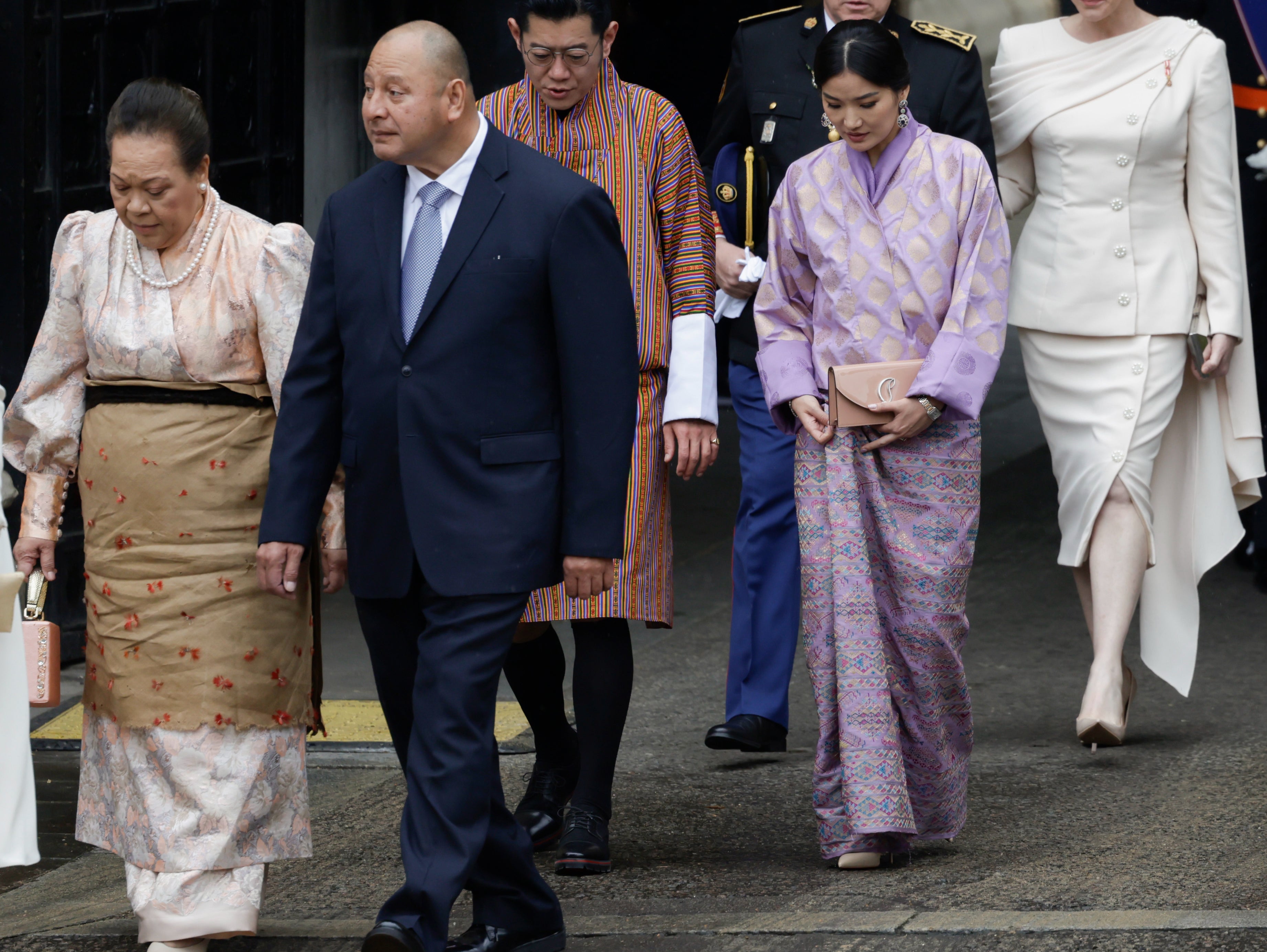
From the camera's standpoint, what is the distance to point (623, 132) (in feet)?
15.0

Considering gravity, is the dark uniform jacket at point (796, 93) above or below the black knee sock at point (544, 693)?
above

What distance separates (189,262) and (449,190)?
551 millimetres

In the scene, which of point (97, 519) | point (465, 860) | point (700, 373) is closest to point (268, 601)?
point (97, 519)

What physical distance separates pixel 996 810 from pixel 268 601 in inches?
69.5

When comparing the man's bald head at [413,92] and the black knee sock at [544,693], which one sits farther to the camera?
the black knee sock at [544,693]

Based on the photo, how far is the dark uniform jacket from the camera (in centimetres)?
475

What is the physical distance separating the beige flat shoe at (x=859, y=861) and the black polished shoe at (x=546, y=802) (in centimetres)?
62

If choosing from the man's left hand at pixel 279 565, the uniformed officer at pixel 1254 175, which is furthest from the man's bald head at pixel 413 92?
the uniformed officer at pixel 1254 175

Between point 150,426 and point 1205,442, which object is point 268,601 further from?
point 1205,442

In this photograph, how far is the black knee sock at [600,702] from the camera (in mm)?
4371

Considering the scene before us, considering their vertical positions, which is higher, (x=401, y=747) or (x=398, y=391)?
(x=398, y=391)

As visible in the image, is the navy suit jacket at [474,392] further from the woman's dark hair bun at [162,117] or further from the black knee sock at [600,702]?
the black knee sock at [600,702]

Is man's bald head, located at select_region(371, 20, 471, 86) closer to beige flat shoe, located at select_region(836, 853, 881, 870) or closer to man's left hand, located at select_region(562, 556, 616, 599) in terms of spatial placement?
man's left hand, located at select_region(562, 556, 616, 599)

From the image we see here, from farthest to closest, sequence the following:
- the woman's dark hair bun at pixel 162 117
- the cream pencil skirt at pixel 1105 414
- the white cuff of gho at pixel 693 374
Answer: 1. the cream pencil skirt at pixel 1105 414
2. the white cuff of gho at pixel 693 374
3. the woman's dark hair bun at pixel 162 117
